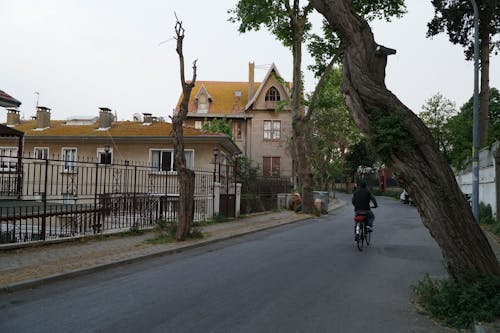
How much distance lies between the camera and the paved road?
5.60 m

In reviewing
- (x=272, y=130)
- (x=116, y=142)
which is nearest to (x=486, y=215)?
(x=116, y=142)

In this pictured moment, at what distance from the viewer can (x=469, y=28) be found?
75.2ft

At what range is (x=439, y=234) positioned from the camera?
21.1ft

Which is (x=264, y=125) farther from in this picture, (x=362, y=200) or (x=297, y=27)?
(x=362, y=200)

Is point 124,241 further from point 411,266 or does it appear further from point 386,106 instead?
point 386,106

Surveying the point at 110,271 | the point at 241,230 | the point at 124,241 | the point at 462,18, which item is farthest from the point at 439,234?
the point at 462,18

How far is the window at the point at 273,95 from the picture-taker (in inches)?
1736

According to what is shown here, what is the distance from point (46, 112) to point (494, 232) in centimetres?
2600

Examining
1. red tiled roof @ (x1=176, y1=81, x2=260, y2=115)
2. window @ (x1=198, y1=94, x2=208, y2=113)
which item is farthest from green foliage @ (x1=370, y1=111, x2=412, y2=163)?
window @ (x1=198, y1=94, x2=208, y2=113)

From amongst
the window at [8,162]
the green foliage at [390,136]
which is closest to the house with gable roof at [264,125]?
the window at [8,162]

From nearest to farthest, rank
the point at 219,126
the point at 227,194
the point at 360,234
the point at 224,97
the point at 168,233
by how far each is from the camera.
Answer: the point at 360,234, the point at 168,233, the point at 227,194, the point at 219,126, the point at 224,97

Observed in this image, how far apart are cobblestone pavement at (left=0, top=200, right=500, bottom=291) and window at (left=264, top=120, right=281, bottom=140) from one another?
3012 centimetres

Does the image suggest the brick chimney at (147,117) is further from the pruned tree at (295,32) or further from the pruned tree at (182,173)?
the pruned tree at (182,173)

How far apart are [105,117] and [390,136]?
24519 mm
